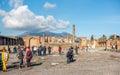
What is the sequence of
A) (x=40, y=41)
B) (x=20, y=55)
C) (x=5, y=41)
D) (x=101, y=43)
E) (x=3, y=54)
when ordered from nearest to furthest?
1. (x=3, y=54)
2. (x=20, y=55)
3. (x=5, y=41)
4. (x=40, y=41)
5. (x=101, y=43)

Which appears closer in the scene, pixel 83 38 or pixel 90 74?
pixel 90 74

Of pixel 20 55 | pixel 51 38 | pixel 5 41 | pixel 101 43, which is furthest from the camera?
pixel 101 43

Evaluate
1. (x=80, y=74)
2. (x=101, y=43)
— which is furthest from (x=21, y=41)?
(x=80, y=74)

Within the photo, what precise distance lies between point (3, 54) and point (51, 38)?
7230 cm

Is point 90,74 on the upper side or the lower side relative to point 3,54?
lower

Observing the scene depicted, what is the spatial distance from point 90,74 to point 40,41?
67449mm

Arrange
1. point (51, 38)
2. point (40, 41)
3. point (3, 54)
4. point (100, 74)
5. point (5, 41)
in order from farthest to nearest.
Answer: point (51, 38)
point (40, 41)
point (5, 41)
point (3, 54)
point (100, 74)

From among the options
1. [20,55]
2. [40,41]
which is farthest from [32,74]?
[40,41]

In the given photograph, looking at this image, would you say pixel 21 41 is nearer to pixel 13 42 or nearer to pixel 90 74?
pixel 13 42

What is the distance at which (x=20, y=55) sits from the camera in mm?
20594

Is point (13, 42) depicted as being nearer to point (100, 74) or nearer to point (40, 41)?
point (40, 41)

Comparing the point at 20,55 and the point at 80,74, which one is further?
the point at 20,55

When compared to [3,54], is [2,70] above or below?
below

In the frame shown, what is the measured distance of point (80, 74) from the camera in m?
16.1
